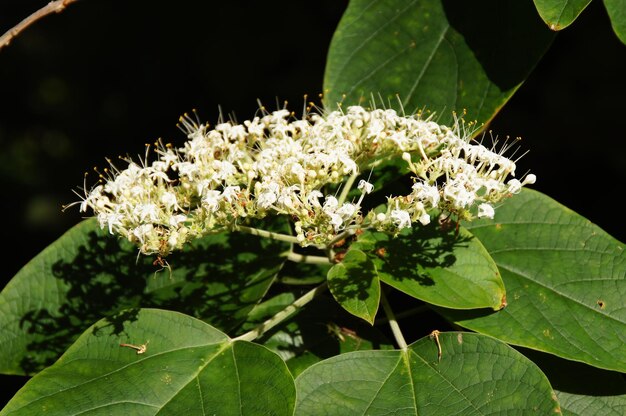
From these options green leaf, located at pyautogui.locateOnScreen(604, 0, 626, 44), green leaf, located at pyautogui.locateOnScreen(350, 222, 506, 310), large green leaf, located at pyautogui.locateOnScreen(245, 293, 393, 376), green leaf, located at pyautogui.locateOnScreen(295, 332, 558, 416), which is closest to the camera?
green leaf, located at pyautogui.locateOnScreen(295, 332, 558, 416)

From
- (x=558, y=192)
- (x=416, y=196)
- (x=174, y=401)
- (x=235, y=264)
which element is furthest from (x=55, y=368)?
(x=558, y=192)

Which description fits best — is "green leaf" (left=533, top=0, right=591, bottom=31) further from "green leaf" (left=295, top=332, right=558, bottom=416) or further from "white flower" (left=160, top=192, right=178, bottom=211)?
"white flower" (left=160, top=192, right=178, bottom=211)

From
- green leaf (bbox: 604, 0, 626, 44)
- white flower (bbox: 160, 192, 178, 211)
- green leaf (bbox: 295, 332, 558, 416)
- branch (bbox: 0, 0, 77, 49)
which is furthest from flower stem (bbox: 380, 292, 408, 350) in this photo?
branch (bbox: 0, 0, 77, 49)

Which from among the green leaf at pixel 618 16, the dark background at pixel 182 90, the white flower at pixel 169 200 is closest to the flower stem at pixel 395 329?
the white flower at pixel 169 200

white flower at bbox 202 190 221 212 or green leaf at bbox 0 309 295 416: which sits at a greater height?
white flower at bbox 202 190 221 212

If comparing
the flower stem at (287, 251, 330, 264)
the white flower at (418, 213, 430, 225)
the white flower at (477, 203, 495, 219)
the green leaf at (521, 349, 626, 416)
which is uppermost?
the white flower at (418, 213, 430, 225)

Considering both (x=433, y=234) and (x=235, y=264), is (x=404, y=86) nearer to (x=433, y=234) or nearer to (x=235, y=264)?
(x=433, y=234)

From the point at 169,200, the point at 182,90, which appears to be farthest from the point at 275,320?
the point at 182,90
